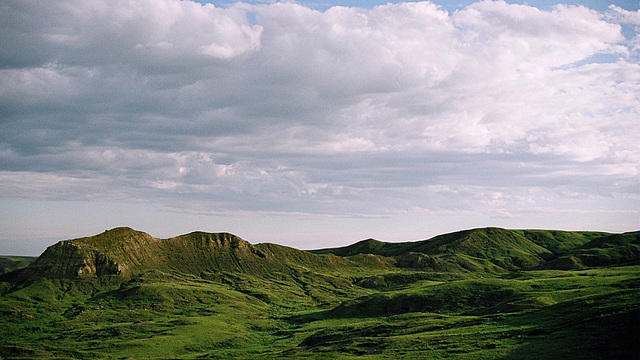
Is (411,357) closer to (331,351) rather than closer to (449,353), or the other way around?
(449,353)

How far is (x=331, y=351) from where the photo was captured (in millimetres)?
98500

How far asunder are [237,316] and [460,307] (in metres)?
76.6

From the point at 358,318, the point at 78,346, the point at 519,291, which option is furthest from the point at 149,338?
the point at 519,291

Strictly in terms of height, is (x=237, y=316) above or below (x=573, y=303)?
below

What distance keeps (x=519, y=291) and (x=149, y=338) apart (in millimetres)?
109302

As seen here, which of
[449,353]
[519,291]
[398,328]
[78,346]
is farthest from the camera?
[519,291]

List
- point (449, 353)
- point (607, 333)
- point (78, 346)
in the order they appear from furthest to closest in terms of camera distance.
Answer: point (78, 346) → point (449, 353) → point (607, 333)

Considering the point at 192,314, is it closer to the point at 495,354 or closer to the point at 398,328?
the point at 398,328

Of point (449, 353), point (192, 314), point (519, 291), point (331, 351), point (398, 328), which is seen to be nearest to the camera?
point (449, 353)

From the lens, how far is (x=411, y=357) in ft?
272

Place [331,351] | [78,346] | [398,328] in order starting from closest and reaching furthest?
[331,351]
[398,328]
[78,346]

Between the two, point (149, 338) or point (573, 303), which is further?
point (149, 338)

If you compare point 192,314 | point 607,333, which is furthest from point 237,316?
point 607,333

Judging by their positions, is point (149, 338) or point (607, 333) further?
point (149, 338)
